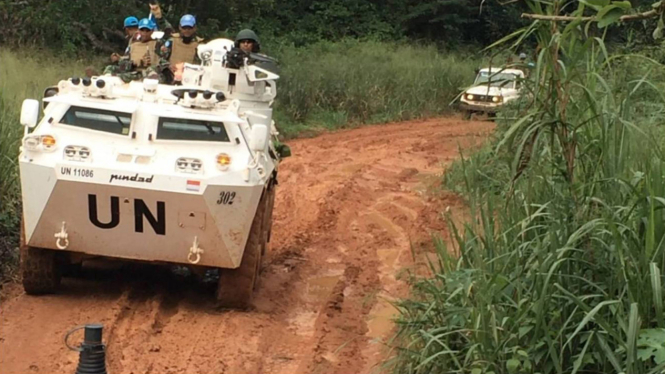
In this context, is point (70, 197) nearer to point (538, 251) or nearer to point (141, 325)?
point (141, 325)

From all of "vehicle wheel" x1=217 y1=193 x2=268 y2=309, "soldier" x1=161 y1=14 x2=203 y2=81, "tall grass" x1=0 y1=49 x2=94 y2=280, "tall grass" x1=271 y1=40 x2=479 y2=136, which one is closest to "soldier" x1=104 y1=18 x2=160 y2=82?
"soldier" x1=161 y1=14 x2=203 y2=81

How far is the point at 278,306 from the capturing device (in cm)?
905

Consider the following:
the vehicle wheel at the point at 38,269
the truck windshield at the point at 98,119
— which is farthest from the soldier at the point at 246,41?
the vehicle wheel at the point at 38,269

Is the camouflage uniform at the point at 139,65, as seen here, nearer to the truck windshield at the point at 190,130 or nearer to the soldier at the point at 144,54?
the soldier at the point at 144,54

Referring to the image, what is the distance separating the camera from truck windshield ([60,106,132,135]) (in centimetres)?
853

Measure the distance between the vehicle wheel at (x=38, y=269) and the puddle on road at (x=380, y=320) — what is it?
Result: 2577mm

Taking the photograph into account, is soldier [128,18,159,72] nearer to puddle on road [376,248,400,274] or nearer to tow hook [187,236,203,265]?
puddle on road [376,248,400,274]

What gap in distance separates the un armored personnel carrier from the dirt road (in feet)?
1.38

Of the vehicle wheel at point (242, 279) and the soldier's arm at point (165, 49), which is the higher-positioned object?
the soldier's arm at point (165, 49)

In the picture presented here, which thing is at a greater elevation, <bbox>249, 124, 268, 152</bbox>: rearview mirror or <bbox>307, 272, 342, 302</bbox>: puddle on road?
<bbox>249, 124, 268, 152</bbox>: rearview mirror

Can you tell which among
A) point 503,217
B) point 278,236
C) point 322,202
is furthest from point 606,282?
point 322,202

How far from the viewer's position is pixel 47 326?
26.0ft

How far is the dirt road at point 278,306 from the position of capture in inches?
291

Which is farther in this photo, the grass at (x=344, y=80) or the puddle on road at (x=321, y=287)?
the grass at (x=344, y=80)
